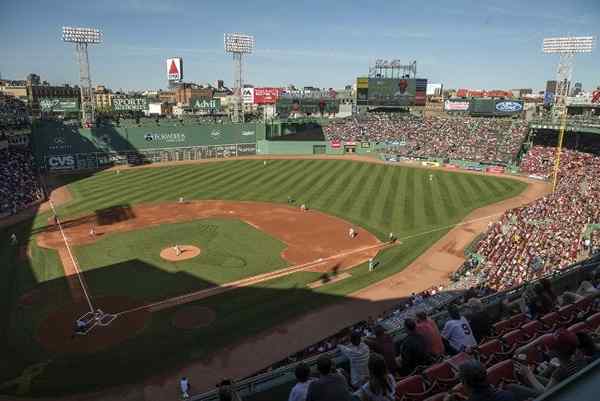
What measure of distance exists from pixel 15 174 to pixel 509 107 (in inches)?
2869

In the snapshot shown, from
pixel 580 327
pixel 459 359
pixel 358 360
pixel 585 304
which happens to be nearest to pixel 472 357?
pixel 459 359

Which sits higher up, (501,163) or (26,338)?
(501,163)

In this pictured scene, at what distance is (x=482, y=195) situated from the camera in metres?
44.5

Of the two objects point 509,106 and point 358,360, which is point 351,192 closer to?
point 358,360

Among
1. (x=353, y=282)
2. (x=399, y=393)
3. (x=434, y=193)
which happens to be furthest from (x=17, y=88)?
(x=399, y=393)

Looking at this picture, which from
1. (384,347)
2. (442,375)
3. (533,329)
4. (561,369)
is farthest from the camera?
(533,329)

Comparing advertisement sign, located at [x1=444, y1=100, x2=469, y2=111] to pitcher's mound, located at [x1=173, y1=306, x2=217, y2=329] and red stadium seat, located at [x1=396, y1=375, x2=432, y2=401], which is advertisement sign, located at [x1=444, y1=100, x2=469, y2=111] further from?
red stadium seat, located at [x1=396, y1=375, x2=432, y2=401]

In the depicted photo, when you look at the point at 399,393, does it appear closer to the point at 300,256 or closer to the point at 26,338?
the point at 26,338

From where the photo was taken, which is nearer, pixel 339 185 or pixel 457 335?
pixel 457 335

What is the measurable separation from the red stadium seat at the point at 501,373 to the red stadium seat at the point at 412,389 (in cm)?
90

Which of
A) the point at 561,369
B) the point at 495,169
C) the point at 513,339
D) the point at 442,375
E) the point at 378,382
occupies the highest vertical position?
the point at 561,369

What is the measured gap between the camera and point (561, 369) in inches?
200

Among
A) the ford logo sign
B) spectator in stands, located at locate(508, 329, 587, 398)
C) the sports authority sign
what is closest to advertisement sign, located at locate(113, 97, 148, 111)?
the sports authority sign

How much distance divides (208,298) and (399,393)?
1791cm
